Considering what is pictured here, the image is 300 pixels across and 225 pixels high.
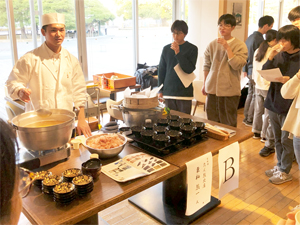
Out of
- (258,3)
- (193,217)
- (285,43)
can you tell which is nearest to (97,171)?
(193,217)

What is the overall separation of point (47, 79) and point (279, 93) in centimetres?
205

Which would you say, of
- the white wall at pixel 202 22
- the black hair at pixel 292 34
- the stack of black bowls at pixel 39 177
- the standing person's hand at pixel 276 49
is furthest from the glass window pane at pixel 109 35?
the stack of black bowls at pixel 39 177

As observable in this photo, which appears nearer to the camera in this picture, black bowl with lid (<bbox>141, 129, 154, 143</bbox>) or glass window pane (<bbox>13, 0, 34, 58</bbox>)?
black bowl with lid (<bbox>141, 129, 154, 143</bbox>)

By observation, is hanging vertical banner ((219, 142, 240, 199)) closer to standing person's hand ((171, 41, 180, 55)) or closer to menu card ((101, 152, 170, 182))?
menu card ((101, 152, 170, 182))

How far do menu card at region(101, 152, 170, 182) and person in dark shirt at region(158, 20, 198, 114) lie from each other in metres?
1.47

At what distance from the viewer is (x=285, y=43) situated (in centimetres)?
243

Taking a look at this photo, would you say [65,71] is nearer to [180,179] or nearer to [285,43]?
[180,179]

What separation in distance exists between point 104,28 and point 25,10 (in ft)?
5.01

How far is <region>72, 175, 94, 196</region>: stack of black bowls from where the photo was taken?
1.23 meters

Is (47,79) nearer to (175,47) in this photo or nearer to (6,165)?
(175,47)

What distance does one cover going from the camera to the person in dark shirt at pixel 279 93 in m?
2.43

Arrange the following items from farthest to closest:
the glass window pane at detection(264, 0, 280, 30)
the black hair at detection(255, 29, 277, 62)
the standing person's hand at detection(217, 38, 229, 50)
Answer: the glass window pane at detection(264, 0, 280, 30) < the black hair at detection(255, 29, 277, 62) < the standing person's hand at detection(217, 38, 229, 50)

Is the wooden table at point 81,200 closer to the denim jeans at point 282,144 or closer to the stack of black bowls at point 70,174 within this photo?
the stack of black bowls at point 70,174

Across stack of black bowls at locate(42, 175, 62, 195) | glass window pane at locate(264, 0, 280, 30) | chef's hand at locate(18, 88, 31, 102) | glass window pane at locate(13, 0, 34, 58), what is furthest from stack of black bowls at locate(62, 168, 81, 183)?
glass window pane at locate(264, 0, 280, 30)
